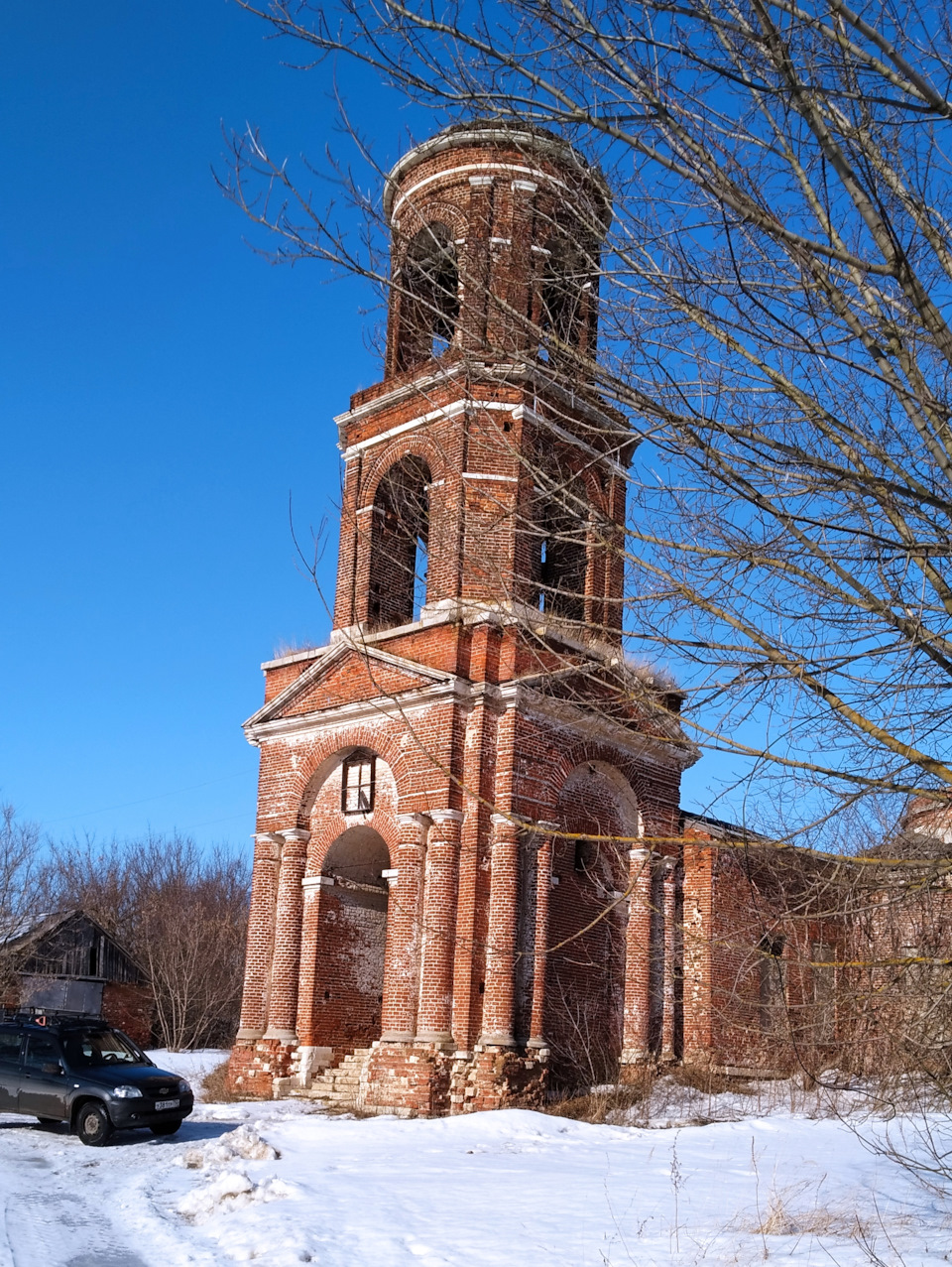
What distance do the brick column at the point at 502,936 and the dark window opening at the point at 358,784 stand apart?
2757 millimetres

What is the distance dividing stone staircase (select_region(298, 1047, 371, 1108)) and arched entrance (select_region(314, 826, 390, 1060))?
→ 0.55 metres

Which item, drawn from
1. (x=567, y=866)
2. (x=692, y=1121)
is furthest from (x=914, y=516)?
(x=567, y=866)

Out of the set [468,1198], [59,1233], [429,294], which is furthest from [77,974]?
[429,294]

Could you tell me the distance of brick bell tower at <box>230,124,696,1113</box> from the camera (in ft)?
56.5

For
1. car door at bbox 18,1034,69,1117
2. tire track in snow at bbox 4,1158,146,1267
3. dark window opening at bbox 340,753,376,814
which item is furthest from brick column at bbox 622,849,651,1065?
tire track in snow at bbox 4,1158,146,1267

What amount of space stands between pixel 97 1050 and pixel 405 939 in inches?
176

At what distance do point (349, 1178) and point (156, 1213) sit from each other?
181 cm

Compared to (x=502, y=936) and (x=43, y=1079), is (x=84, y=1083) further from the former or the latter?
(x=502, y=936)

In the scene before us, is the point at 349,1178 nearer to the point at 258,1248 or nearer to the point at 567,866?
the point at 258,1248

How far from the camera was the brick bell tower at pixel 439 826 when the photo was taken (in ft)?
56.5

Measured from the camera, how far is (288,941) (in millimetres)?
19875

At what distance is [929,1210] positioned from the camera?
369 inches

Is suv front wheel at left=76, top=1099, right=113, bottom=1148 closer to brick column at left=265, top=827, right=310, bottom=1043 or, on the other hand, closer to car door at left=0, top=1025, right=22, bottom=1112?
car door at left=0, top=1025, right=22, bottom=1112

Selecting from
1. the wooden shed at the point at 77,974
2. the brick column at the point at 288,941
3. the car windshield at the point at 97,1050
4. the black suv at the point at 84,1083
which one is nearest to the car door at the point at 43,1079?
the black suv at the point at 84,1083
